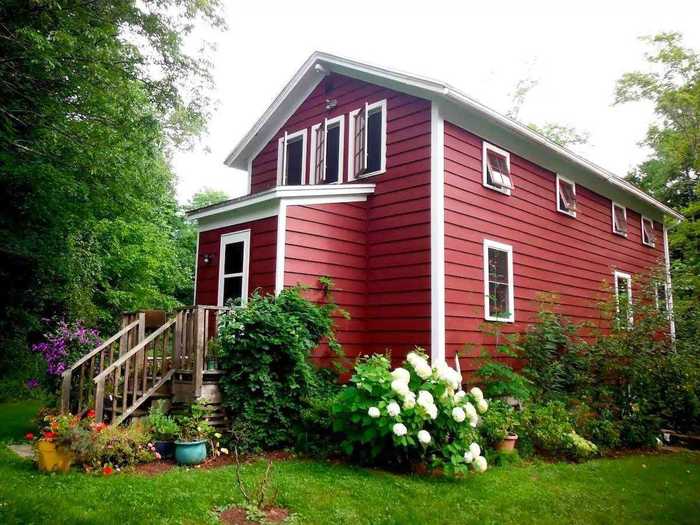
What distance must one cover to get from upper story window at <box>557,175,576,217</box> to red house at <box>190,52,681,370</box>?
23cm

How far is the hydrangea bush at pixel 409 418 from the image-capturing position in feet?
18.8

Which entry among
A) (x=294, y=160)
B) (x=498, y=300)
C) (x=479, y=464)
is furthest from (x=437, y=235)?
(x=294, y=160)

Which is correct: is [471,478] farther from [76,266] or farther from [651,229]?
[651,229]

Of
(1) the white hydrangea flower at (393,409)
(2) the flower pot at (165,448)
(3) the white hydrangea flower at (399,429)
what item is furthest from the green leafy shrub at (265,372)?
(3) the white hydrangea flower at (399,429)

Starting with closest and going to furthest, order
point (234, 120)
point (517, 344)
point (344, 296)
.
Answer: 1. point (344, 296)
2. point (517, 344)
3. point (234, 120)

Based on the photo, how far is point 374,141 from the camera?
9805 millimetres

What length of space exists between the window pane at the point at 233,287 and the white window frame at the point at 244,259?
2.7 inches

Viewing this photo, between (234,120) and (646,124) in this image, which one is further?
(234,120)

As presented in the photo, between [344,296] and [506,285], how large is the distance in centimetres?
318

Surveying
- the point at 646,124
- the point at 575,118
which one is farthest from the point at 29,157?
the point at 575,118

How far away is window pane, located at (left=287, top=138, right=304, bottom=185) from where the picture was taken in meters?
11.4

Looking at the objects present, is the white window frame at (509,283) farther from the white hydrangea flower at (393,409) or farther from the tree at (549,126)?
the tree at (549,126)

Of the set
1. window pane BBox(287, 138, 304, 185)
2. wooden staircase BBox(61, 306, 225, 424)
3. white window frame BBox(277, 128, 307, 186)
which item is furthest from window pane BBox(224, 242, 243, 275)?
white window frame BBox(277, 128, 307, 186)

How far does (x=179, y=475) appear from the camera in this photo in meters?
5.38
